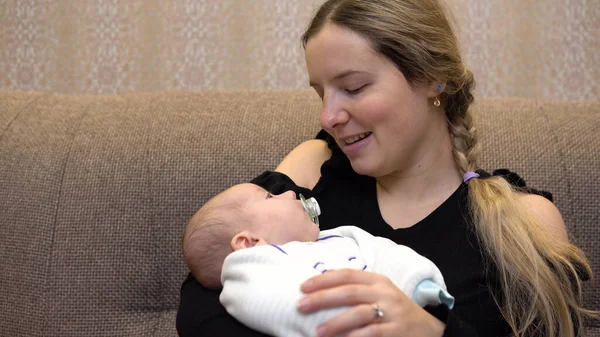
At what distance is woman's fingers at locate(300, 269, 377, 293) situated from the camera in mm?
1142

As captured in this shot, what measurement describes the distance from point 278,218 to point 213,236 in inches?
4.8

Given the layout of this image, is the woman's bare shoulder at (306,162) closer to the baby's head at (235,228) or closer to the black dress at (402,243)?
the black dress at (402,243)

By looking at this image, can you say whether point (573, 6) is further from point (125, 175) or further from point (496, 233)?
point (125, 175)

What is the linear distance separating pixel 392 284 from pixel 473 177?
476 mm

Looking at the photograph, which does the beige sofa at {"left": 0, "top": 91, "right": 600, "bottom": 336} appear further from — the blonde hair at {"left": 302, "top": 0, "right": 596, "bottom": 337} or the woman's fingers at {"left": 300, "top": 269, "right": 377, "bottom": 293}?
the woman's fingers at {"left": 300, "top": 269, "right": 377, "bottom": 293}

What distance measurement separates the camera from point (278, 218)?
1.31 metres

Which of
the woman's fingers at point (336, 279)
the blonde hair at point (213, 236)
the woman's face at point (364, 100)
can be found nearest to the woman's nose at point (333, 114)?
the woman's face at point (364, 100)

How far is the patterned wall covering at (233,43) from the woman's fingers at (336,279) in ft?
3.94

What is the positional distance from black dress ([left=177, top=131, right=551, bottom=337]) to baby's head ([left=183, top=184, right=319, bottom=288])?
7cm

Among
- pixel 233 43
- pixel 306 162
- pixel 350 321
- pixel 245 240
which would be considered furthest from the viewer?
pixel 233 43

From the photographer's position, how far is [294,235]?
1.31 metres

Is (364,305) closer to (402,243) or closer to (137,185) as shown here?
(402,243)

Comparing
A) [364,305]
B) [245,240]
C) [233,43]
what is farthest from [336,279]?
[233,43]

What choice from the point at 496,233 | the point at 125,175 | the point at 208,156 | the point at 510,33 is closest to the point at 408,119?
the point at 496,233
